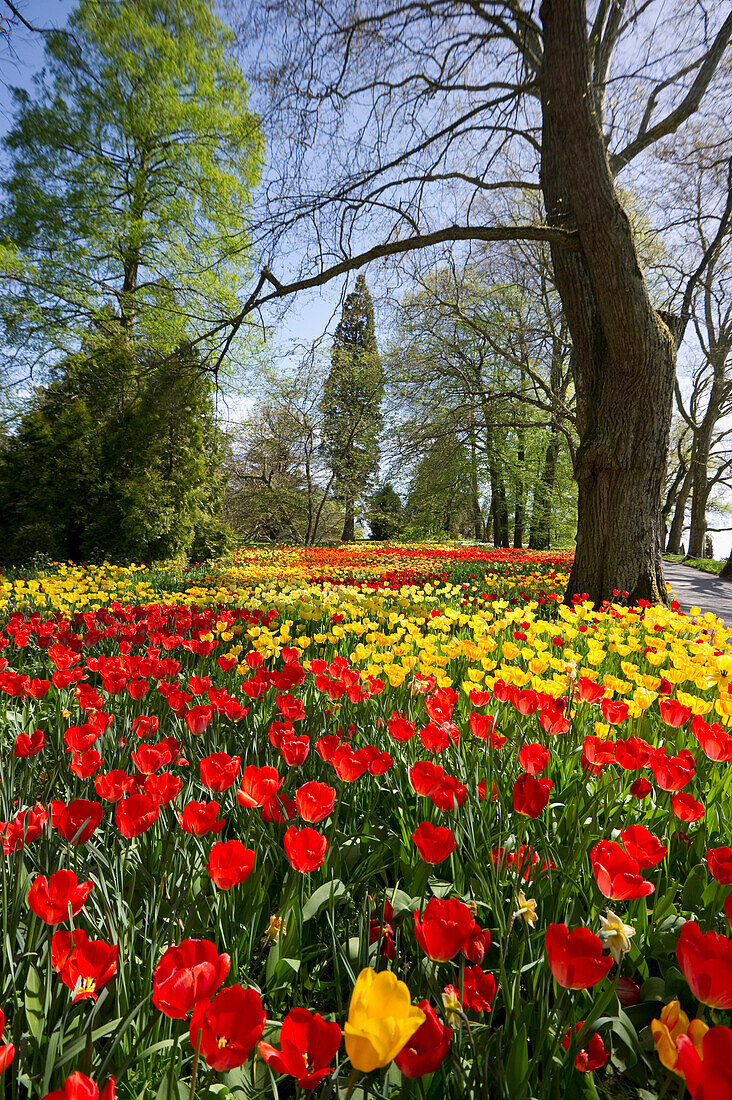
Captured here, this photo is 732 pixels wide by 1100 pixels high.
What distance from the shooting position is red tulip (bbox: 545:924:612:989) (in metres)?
0.59

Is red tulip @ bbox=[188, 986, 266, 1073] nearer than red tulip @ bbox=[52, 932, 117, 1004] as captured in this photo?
Yes

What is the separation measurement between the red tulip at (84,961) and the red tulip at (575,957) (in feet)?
1.72

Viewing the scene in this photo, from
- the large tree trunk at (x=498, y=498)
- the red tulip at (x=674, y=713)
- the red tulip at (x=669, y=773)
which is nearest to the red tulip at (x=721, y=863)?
the red tulip at (x=669, y=773)

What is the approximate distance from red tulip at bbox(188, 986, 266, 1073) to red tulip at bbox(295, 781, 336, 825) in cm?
34

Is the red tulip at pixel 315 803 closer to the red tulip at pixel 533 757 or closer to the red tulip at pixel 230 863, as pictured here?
the red tulip at pixel 230 863

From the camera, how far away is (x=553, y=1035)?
797 mm

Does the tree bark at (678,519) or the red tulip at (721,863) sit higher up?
the tree bark at (678,519)

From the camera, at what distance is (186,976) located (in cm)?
54

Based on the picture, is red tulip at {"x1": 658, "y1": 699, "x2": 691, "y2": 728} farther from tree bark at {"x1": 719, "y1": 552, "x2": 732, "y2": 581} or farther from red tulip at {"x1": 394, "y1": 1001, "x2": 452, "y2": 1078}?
tree bark at {"x1": 719, "y1": 552, "x2": 732, "y2": 581}

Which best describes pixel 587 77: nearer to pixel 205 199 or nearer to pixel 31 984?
pixel 31 984

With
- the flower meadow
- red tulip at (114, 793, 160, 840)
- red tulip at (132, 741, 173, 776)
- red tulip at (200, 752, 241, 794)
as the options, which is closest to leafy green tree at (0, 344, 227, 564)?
the flower meadow

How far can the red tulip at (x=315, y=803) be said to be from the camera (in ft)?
2.88

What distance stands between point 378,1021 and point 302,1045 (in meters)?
0.13

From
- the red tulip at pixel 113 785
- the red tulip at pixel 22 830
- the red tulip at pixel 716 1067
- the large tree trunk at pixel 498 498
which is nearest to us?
the red tulip at pixel 716 1067
